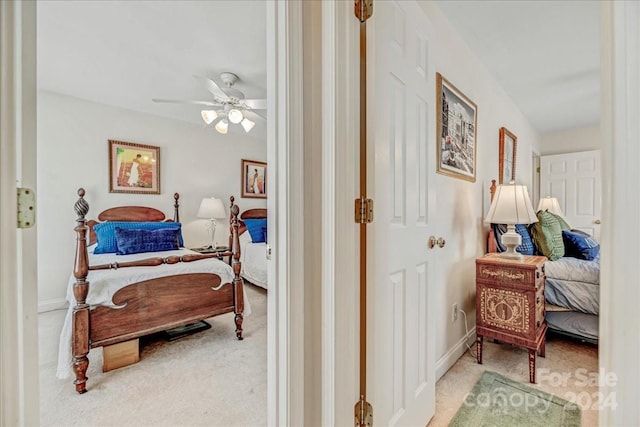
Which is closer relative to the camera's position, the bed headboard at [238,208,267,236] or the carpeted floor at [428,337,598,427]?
the carpeted floor at [428,337,598,427]

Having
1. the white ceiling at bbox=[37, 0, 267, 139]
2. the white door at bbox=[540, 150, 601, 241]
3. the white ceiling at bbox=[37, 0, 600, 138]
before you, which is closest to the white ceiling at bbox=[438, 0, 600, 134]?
the white ceiling at bbox=[37, 0, 600, 138]

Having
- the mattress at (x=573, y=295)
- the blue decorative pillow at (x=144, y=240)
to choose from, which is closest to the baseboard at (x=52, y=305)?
the blue decorative pillow at (x=144, y=240)

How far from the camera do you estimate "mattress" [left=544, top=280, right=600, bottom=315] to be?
218 cm

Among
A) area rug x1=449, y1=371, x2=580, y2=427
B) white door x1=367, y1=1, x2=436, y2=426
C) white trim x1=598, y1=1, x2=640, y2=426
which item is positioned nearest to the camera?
white trim x1=598, y1=1, x2=640, y2=426

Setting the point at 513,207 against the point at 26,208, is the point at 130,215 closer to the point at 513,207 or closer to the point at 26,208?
the point at 26,208

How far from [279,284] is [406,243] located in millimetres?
607

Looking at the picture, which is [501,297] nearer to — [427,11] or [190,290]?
[427,11]

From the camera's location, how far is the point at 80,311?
1.87 meters

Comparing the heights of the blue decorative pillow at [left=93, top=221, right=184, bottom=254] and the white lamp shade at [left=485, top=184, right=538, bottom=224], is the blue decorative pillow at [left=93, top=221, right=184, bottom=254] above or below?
below

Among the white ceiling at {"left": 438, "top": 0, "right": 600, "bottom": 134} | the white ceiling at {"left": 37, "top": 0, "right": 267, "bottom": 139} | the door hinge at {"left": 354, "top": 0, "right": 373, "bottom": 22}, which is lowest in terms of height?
the door hinge at {"left": 354, "top": 0, "right": 373, "bottom": 22}

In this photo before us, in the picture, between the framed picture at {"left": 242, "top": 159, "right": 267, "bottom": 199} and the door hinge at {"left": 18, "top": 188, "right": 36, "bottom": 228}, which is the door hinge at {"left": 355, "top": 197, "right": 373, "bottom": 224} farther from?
the framed picture at {"left": 242, "top": 159, "right": 267, "bottom": 199}

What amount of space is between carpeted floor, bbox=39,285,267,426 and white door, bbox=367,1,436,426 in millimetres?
861

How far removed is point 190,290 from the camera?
93.7 inches

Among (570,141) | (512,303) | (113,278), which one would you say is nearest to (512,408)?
(512,303)
